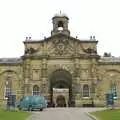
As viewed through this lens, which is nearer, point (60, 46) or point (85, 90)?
point (85, 90)

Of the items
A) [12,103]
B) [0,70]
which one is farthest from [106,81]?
[12,103]

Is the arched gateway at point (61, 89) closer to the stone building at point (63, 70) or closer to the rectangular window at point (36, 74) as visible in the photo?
the stone building at point (63, 70)

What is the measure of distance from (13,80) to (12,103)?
19.1 metres

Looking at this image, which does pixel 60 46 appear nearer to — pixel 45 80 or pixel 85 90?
pixel 45 80

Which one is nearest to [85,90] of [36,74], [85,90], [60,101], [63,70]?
[85,90]

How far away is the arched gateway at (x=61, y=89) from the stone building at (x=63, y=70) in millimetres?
293

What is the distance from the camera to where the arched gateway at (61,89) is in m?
60.1

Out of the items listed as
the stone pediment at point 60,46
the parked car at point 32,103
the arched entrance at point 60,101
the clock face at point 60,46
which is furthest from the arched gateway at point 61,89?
the parked car at point 32,103

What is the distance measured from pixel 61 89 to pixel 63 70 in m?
4.64

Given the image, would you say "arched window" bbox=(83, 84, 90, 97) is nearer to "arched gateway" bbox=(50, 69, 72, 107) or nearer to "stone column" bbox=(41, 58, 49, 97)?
"arched gateway" bbox=(50, 69, 72, 107)

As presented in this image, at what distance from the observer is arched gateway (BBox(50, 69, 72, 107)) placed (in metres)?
60.1

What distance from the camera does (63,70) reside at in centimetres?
5897

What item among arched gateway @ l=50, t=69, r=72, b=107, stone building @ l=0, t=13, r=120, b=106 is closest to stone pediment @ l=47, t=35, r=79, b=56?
stone building @ l=0, t=13, r=120, b=106

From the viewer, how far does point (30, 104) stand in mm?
42219
